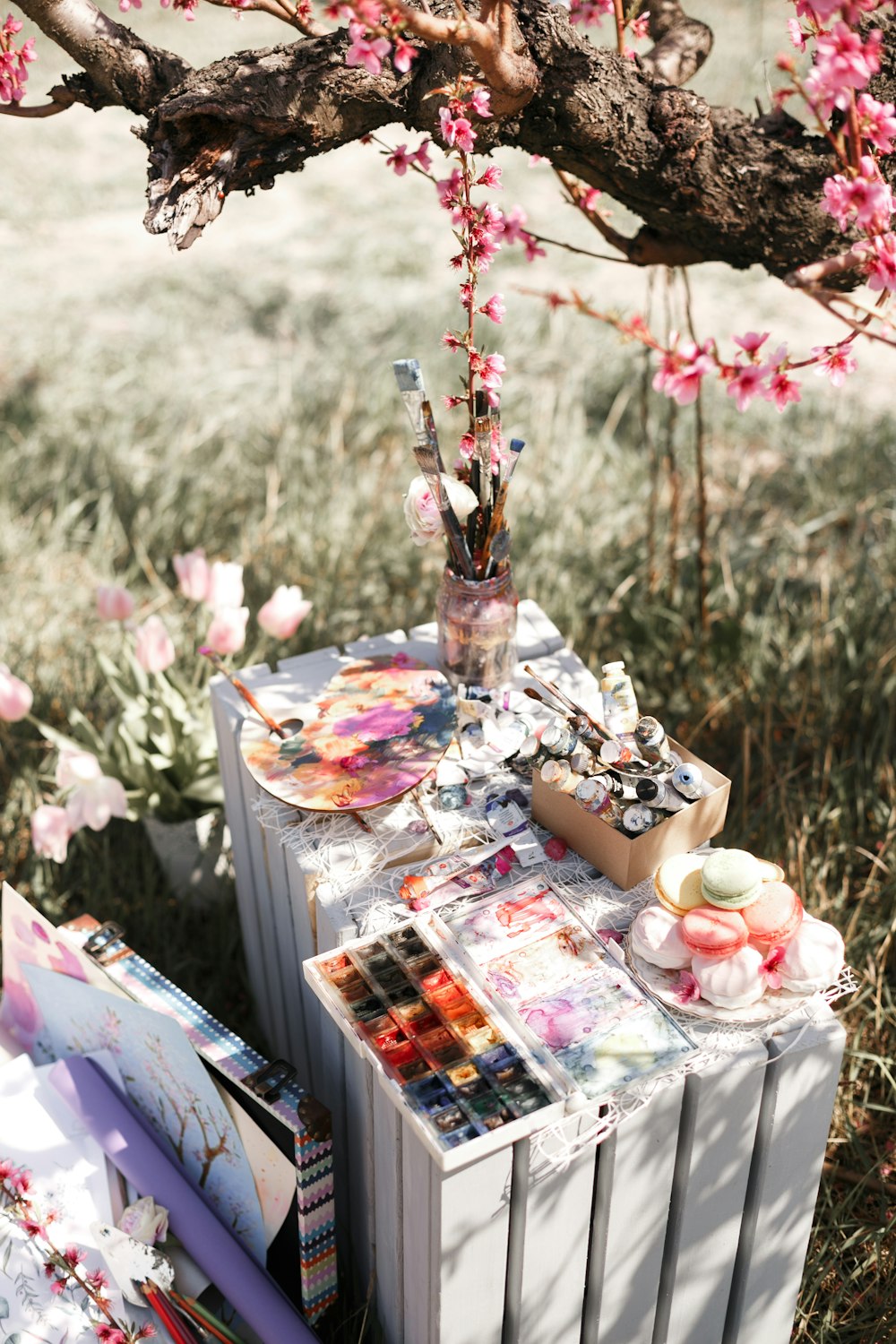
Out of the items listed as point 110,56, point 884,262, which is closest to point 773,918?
point 884,262

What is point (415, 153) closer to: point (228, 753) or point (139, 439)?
point (228, 753)

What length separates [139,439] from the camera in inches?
162

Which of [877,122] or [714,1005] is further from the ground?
[877,122]

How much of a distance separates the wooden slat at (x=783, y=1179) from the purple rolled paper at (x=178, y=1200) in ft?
2.00

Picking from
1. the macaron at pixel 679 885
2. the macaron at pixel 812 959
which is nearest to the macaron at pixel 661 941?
the macaron at pixel 679 885

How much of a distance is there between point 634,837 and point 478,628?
1.49 feet

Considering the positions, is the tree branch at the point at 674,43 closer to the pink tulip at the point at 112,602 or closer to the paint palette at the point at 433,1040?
the pink tulip at the point at 112,602

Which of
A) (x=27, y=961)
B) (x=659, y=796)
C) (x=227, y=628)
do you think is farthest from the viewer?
(x=227, y=628)

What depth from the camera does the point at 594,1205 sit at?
4.63ft

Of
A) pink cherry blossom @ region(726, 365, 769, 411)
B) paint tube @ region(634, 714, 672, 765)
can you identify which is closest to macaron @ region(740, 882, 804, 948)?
paint tube @ region(634, 714, 672, 765)

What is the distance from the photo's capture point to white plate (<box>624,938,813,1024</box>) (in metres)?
1.38

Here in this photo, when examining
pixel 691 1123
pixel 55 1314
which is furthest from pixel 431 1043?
pixel 55 1314

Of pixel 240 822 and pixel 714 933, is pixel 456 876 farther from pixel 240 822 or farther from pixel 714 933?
pixel 240 822

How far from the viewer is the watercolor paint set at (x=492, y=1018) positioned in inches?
50.9
